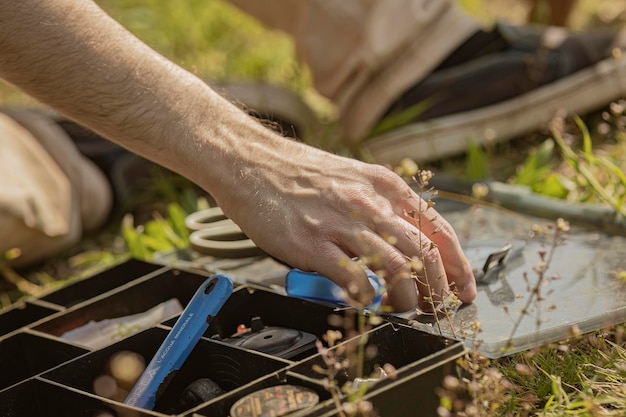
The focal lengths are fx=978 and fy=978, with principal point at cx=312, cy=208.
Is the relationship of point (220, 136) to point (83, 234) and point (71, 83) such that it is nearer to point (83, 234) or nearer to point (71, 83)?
point (71, 83)

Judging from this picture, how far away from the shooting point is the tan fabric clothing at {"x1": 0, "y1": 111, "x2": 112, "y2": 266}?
237 centimetres

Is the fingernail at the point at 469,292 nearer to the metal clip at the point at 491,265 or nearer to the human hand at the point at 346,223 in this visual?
the human hand at the point at 346,223

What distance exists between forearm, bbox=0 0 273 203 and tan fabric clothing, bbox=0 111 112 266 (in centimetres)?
76

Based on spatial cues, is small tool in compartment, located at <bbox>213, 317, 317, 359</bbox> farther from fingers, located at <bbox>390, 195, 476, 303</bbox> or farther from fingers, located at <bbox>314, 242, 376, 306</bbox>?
fingers, located at <bbox>390, 195, 476, 303</bbox>

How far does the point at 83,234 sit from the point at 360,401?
5.47ft

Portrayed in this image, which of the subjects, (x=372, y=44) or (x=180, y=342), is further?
(x=372, y=44)

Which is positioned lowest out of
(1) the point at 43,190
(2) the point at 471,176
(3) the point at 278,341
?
(1) the point at 43,190

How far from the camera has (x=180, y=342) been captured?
145 centimetres

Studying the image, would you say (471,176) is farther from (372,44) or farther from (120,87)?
(120,87)

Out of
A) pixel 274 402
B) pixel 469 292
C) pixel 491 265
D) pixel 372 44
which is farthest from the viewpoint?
pixel 372 44

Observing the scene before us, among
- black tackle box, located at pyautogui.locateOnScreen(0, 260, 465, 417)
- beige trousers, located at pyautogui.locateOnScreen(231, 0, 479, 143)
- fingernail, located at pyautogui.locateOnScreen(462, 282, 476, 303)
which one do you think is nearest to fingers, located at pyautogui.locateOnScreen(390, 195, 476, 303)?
fingernail, located at pyautogui.locateOnScreen(462, 282, 476, 303)

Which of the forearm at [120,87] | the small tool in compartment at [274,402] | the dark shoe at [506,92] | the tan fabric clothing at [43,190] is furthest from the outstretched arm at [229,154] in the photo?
the dark shoe at [506,92]

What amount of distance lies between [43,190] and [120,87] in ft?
3.05

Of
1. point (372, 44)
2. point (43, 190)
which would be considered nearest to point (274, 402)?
point (43, 190)
